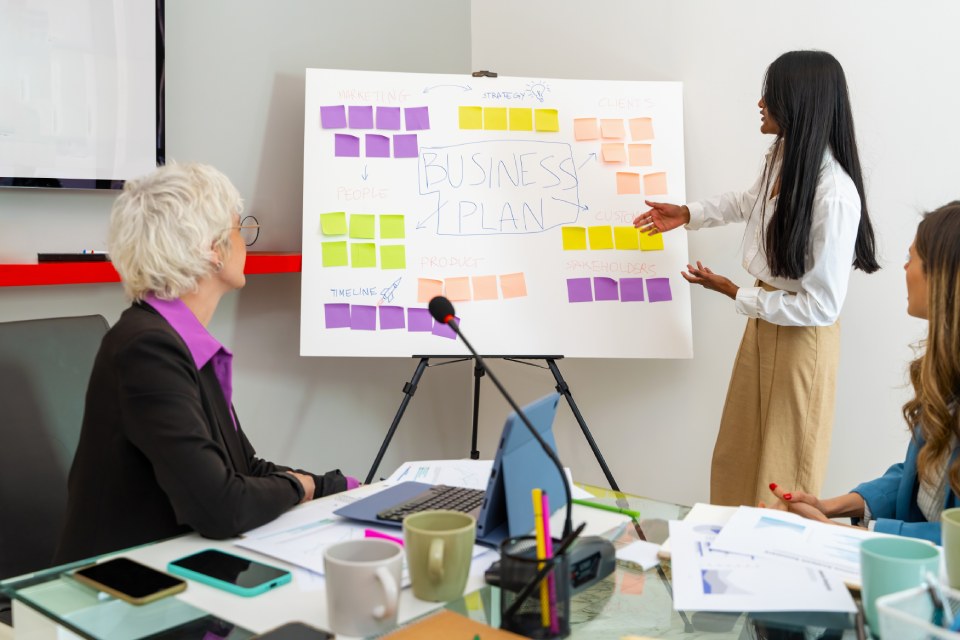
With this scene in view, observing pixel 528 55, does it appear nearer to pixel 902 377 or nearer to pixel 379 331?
pixel 379 331

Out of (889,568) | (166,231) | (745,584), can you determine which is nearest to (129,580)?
(166,231)

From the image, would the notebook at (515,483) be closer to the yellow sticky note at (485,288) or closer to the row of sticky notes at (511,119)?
the yellow sticky note at (485,288)

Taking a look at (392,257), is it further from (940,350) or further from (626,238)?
(940,350)

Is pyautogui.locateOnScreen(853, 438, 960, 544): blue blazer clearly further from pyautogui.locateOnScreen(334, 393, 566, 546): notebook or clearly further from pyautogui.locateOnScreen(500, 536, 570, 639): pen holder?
pyautogui.locateOnScreen(500, 536, 570, 639): pen holder

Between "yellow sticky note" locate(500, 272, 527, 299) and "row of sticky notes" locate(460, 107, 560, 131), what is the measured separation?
477 mm

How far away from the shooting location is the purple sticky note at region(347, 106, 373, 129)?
2.80m

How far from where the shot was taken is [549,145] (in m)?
2.89

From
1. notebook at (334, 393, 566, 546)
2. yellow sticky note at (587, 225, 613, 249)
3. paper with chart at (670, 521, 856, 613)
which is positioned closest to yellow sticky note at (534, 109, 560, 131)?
yellow sticky note at (587, 225, 613, 249)

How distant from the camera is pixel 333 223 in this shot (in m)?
2.75

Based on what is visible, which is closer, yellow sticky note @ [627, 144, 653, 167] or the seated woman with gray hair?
the seated woman with gray hair

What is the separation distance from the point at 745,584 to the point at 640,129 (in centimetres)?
200

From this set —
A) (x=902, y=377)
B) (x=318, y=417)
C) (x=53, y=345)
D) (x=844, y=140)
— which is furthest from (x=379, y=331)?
(x=902, y=377)

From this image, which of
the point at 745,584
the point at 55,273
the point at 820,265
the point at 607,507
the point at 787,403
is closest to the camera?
the point at 745,584

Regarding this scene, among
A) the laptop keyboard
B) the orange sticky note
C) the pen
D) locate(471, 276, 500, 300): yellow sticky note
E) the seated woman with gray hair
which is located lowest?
the pen
